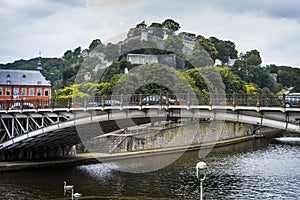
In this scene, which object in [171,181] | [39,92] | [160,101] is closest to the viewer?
→ [160,101]

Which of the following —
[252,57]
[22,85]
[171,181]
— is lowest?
[171,181]

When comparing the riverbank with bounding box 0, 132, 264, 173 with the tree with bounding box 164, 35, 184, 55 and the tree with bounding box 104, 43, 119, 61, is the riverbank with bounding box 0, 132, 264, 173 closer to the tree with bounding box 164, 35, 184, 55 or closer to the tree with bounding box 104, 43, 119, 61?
the tree with bounding box 164, 35, 184, 55

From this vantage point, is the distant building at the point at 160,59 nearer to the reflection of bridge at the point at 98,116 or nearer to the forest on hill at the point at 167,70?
the forest on hill at the point at 167,70

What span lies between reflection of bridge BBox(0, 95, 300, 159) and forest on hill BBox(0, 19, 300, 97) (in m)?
27.5

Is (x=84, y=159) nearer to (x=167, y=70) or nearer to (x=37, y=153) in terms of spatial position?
(x=37, y=153)

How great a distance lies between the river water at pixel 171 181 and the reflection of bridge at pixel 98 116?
357 cm

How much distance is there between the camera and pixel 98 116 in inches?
1510

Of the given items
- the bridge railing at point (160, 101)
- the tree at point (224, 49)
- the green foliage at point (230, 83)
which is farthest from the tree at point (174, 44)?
the bridge railing at point (160, 101)

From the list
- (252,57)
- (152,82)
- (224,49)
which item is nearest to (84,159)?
(152,82)

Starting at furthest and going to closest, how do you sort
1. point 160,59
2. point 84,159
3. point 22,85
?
1. point 160,59
2. point 22,85
3. point 84,159

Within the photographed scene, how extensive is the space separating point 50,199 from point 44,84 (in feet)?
184

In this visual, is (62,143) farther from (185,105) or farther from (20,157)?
(185,105)

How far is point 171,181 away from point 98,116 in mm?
7955

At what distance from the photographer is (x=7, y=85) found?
80375mm
